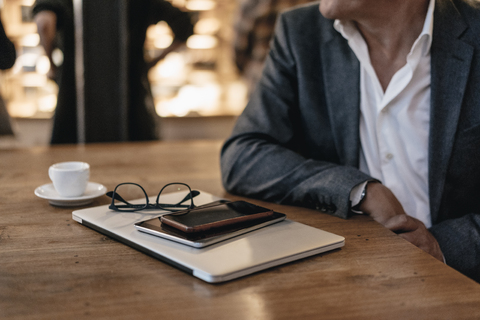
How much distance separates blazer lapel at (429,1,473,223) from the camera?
95 cm

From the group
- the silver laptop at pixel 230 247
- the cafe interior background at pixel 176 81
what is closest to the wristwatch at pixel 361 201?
the silver laptop at pixel 230 247

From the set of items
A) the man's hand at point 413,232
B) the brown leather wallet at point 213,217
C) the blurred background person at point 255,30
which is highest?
the blurred background person at point 255,30

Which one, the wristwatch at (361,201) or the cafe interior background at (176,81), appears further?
the cafe interior background at (176,81)

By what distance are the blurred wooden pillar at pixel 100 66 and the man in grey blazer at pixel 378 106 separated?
1057 mm

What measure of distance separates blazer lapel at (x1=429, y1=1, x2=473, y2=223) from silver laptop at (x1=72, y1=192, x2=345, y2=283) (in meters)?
0.48

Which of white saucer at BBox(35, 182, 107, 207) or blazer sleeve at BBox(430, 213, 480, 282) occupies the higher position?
white saucer at BBox(35, 182, 107, 207)

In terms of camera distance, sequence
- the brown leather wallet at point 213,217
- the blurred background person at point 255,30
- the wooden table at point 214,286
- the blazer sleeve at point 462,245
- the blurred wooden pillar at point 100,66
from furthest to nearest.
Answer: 1. the blurred background person at point 255,30
2. the blurred wooden pillar at point 100,66
3. the blazer sleeve at point 462,245
4. the brown leather wallet at point 213,217
5. the wooden table at point 214,286

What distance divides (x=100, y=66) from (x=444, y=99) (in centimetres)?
150

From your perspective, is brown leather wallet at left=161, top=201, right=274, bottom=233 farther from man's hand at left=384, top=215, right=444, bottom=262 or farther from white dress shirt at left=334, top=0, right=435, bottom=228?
white dress shirt at left=334, top=0, right=435, bottom=228

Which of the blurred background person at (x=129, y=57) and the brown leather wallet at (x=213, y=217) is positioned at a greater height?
the blurred background person at (x=129, y=57)

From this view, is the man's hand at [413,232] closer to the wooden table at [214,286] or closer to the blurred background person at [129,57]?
the wooden table at [214,286]

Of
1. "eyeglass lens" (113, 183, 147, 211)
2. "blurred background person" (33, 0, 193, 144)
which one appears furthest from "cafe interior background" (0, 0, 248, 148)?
"eyeglass lens" (113, 183, 147, 211)

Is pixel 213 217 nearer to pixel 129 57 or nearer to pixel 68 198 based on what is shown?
pixel 68 198

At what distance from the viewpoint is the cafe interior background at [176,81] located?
416 cm
